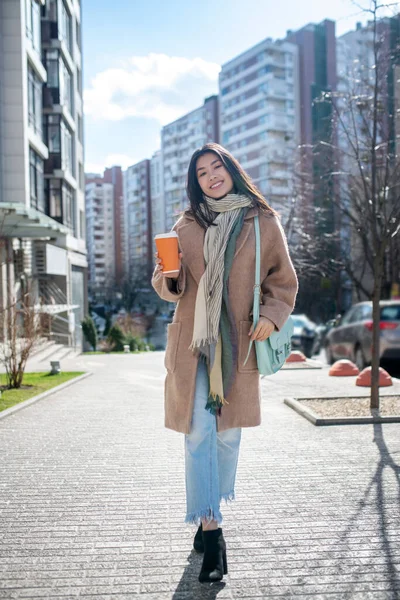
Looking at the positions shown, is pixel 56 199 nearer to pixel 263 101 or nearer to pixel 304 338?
pixel 304 338

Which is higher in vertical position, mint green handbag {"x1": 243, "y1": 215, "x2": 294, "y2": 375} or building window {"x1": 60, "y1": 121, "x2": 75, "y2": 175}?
building window {"x1": 60, "y1": 121, "x2": 75, "y2": 175}

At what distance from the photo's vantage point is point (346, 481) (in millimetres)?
4957

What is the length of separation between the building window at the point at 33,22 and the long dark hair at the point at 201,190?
27696 mm

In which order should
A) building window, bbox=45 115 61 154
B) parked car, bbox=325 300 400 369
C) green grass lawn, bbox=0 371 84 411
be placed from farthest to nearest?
1. building window, bbox=45 115 61 154
2. parked car, bbox=325 300 400 369
3. green grass lawn, bbox=0 371 84 411

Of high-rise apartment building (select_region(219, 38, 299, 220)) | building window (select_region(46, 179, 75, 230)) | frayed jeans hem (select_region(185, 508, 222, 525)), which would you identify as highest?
high-rise apartment building (select_region(219, 38, 299, 220))

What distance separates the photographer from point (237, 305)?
3529 millimetres

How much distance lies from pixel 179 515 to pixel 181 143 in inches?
4551

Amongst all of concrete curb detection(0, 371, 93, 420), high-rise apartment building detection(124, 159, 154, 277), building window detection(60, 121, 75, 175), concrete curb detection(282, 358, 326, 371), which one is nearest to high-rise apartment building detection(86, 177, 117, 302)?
high-rise apartment building detection(124, 159, 154, 277)

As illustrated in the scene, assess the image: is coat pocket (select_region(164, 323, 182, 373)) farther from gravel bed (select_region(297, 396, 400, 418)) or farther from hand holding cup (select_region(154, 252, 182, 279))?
gravel bed (select_region(297, 396, 400, 418))

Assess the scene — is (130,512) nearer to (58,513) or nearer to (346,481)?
(58,513)

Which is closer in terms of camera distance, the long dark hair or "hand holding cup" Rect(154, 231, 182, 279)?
"hand holding cup" Rect(154, 231, 182, 279)

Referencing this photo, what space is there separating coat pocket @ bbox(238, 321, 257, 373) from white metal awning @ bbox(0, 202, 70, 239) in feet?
48.5

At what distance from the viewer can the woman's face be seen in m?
3.65

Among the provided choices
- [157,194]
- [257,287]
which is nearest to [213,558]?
[257,287]
